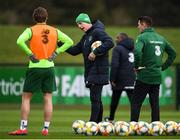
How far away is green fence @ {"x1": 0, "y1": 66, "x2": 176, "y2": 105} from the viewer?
31812 mm

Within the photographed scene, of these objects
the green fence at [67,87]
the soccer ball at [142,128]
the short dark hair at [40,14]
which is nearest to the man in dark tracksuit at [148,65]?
the soccer ball at [142,128]

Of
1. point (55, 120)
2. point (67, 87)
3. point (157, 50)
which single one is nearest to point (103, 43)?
point (157, 50)

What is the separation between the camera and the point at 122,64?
77.2 feet

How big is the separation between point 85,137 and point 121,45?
6.17 m

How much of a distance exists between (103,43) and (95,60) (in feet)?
1.24

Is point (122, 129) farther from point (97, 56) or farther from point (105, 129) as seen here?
point (97, 56)

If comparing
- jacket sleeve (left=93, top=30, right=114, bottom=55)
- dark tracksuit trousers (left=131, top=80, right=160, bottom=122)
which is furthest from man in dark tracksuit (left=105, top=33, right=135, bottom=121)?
jacket sleeve (left=93, top=30, right=114, bottom=55)

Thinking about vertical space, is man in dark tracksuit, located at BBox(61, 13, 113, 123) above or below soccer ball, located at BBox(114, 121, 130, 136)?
above

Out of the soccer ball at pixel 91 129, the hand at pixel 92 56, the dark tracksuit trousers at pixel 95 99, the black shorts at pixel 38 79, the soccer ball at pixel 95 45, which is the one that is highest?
the soccer ball at pixel 95 45

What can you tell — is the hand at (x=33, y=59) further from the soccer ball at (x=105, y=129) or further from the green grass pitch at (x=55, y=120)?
the soccer ball at (x=105, y=129)

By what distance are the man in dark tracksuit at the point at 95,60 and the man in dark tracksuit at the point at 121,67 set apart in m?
4.06

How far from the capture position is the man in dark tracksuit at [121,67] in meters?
23.2

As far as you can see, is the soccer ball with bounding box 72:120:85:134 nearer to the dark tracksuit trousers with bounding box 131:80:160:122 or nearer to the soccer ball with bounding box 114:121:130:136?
the soccer ball with bounding box 114:121:130:136

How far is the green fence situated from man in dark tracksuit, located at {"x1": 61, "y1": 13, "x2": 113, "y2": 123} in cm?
1277
